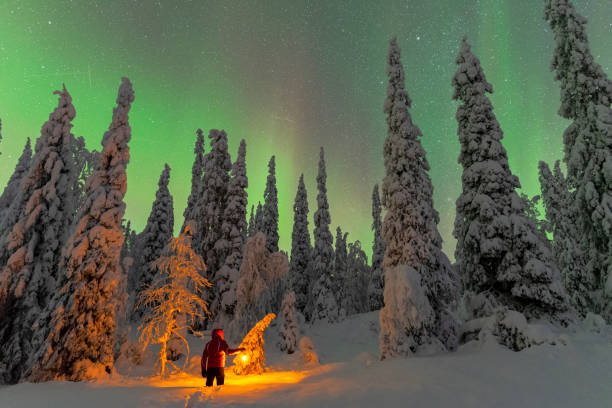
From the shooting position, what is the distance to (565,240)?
1148 inches

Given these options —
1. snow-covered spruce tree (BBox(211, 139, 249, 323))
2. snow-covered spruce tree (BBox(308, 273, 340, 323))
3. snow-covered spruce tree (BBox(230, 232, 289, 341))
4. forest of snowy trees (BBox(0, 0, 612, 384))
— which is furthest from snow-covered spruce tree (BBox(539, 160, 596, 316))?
snow-covered spruce tree (BBox(211, 139, 249, 323))

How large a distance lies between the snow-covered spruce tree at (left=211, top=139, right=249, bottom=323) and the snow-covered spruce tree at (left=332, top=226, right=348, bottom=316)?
13.6 m

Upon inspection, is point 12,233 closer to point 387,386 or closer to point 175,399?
point 175,399

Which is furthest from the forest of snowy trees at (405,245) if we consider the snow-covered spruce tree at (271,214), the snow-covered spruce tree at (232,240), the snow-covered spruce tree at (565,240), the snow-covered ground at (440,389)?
the snow-covered spruce tree at (271,214)

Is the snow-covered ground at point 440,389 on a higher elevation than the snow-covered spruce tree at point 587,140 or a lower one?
lower

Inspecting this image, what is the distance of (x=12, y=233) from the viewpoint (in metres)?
17.0

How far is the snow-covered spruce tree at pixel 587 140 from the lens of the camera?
1520 centimetres

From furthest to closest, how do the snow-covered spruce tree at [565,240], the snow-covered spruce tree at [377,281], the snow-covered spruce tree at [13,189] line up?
1. the snow-covered spruce tree at [377,281]
2. the snow-covered spruce tree at [565,240]
3. the snow-covered spruce tree at [13,189]

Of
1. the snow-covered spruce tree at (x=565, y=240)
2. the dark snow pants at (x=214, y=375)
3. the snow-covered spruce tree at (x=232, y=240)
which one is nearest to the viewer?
the dark snow pants at (x=214, y=375)

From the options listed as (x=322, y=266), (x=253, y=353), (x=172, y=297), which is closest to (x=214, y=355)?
(x=253, y=353)

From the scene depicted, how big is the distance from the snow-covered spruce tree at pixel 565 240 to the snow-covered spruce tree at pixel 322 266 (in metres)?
20.4

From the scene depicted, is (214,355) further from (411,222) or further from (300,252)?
(300,252)

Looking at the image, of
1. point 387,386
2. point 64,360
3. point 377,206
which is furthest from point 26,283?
point 377,206

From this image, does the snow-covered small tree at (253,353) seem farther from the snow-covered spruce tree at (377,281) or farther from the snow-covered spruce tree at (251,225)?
the snow-covered spruce tree at (251,225)
